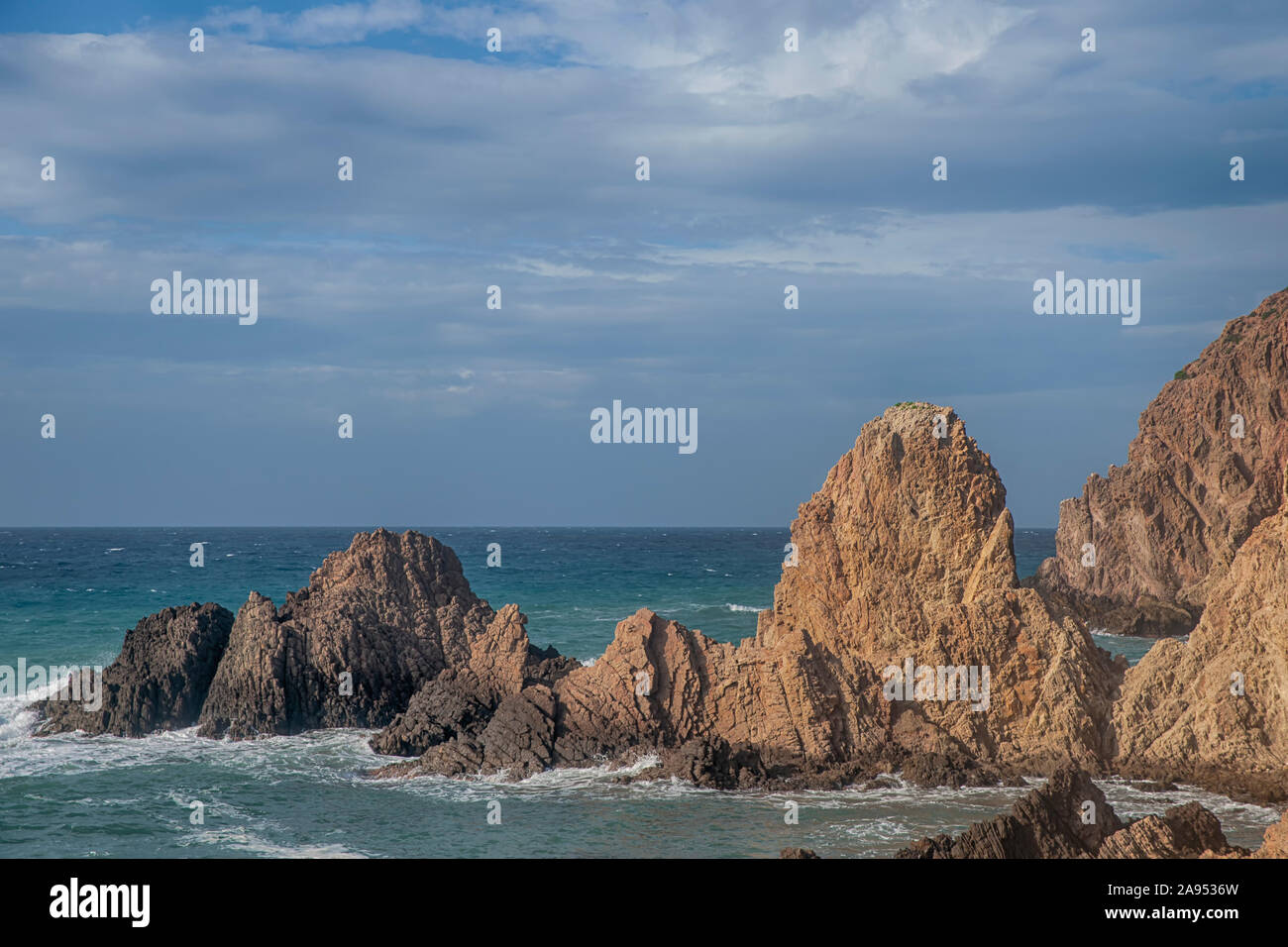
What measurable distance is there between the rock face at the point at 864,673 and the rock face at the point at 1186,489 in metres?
34.2

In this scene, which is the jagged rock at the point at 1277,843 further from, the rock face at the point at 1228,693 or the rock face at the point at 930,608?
the rock face at the point at 930,608

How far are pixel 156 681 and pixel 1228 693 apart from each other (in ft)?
84.0

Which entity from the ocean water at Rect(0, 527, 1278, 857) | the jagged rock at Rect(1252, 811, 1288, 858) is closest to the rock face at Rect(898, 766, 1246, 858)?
the jagged rock at Rect(1252, 811, 1288, 858)

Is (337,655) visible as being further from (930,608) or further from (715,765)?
(930,608)

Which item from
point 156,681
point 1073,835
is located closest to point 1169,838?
point 1073,835

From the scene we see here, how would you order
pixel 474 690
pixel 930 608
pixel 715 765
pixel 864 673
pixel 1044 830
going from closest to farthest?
pixel 1044 830
pixel 715 765
pixel 864 673
pixel 930 608
pixel 474 690

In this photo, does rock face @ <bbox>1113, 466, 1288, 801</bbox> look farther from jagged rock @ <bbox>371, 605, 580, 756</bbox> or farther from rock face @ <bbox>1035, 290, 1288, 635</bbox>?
rock face @ <bbox>1035, 290, 1288, 635</bbox>

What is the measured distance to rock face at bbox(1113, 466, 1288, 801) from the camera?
66.3ft

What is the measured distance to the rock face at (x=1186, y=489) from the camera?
186ft

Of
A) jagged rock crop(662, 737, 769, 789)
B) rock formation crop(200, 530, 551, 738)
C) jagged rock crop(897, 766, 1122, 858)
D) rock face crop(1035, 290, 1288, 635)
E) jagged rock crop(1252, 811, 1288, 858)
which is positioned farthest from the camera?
rock face crop(1035, 290, 1288, 635)

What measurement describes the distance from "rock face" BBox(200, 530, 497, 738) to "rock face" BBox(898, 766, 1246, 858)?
57.6 feet

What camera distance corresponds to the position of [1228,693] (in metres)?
20.7

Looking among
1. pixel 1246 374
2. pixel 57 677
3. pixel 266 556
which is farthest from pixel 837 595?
pixel 266 556

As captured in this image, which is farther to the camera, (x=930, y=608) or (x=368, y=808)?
(x=930, y=608)
